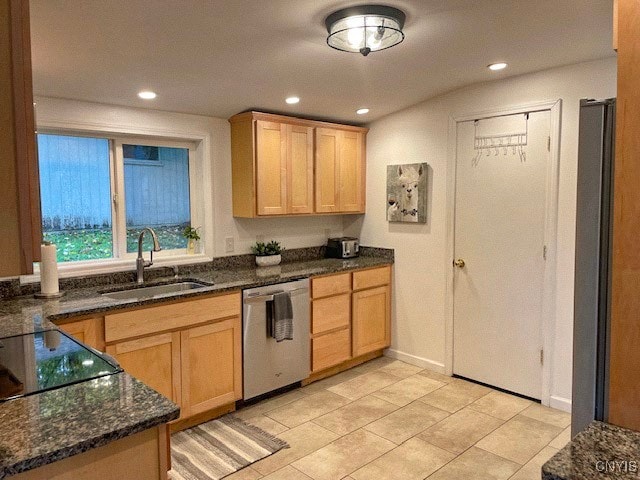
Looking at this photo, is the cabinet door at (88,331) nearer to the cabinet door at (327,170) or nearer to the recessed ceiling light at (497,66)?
the cabinet door at (327,170)

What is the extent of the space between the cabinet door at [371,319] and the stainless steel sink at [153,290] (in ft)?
4.55

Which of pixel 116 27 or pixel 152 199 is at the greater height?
pixel 116 27

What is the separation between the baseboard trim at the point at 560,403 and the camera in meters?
3.37

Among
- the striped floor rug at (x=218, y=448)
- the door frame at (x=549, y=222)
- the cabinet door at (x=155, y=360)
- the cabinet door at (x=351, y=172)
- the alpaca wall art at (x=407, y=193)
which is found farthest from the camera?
the cabinet door at (x=351, y=172)

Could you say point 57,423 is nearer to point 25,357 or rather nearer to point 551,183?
point 25,357

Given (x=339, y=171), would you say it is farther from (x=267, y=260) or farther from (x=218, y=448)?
(x=218, y=448)

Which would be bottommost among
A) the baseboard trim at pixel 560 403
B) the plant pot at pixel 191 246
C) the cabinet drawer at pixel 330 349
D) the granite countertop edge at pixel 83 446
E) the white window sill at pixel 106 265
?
the baseboard trim at pixel 560 403

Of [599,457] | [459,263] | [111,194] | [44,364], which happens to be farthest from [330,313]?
[599,457]

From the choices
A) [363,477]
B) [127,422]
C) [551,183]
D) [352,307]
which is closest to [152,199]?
[352,307]

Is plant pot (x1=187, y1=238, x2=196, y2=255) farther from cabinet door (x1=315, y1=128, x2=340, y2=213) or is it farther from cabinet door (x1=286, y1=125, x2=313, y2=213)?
cabinet door (x1=315, y1=128, x2=340, y2=213)

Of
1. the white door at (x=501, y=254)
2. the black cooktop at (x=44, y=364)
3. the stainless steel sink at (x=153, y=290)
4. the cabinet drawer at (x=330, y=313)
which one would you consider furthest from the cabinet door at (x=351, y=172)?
the black cooktop at (x=44, y=364)

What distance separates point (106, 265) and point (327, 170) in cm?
196

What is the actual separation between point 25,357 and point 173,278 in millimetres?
1784

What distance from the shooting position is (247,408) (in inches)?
135
